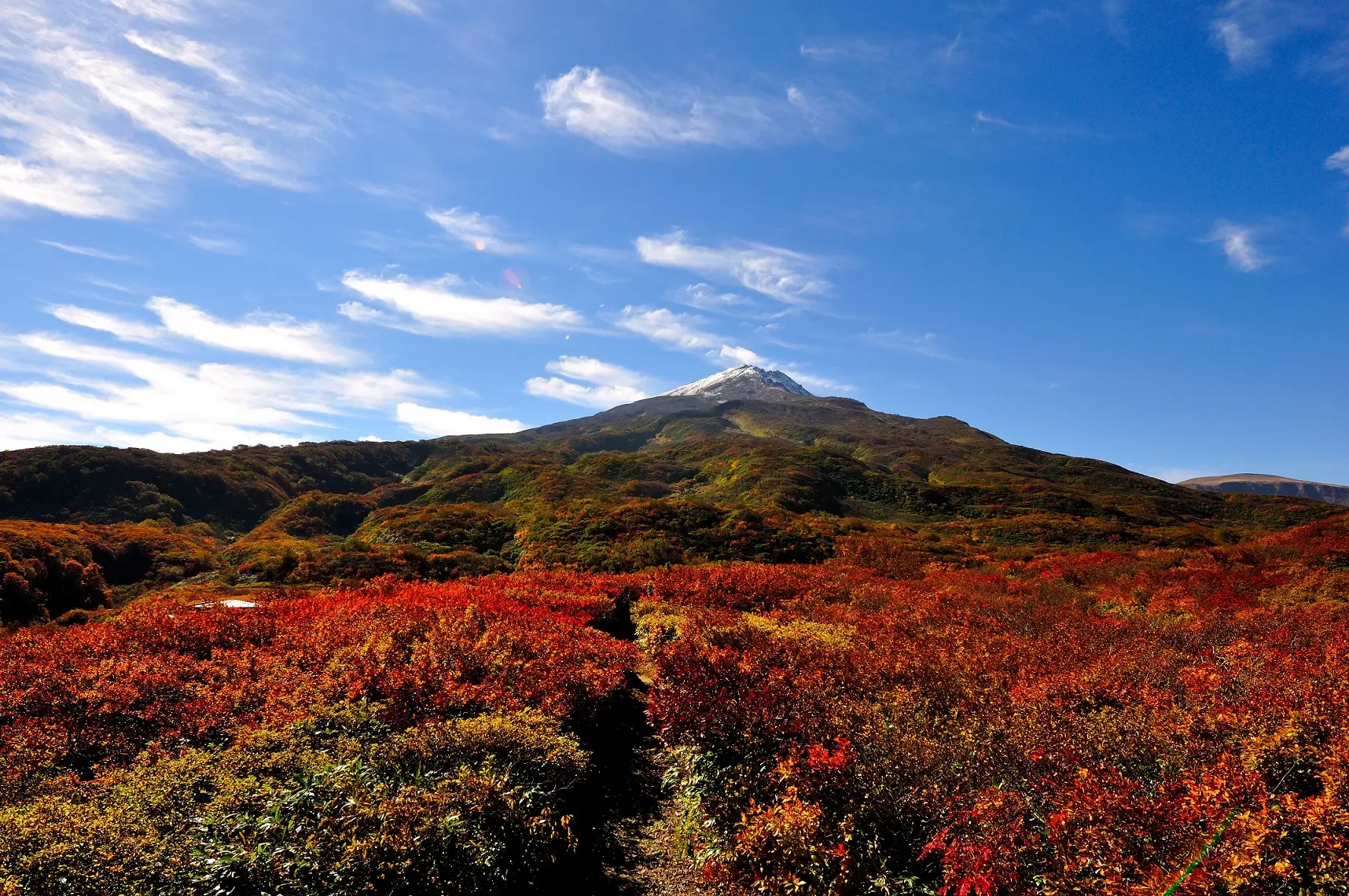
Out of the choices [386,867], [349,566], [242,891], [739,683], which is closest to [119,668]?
[242,891]

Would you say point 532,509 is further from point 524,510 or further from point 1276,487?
point 1276,487

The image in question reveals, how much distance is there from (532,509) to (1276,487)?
239 m

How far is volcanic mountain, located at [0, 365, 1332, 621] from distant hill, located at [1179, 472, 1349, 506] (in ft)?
487

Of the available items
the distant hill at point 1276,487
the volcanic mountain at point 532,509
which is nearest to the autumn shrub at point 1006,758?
the volcanic mountain at point 532,509

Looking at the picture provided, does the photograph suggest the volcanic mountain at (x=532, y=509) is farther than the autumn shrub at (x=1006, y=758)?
Yes

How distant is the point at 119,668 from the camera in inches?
299

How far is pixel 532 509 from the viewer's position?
34844mm

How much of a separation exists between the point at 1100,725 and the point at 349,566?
21.2 m

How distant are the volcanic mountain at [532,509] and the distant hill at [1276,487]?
149m

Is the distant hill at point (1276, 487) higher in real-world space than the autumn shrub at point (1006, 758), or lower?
higher

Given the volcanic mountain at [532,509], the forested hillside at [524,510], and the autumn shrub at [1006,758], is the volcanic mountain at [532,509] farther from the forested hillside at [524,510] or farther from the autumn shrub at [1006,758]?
the autumn shrub at [1006,758]

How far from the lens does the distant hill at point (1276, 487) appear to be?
17438 centimetres

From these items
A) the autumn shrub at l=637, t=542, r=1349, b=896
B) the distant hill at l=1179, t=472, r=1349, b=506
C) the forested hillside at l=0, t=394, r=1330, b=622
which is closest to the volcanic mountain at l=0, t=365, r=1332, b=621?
the forested hillside at l=0, t=394, r=1330, b=622

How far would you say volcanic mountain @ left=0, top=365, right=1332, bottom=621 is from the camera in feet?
74.5
